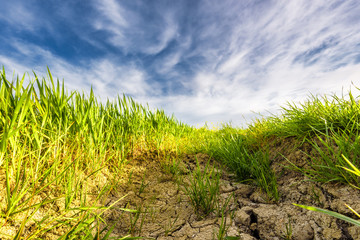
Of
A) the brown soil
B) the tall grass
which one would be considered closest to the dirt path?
the brown soil

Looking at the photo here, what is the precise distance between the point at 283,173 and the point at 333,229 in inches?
28.6

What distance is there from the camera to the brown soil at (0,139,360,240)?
127 centimetres

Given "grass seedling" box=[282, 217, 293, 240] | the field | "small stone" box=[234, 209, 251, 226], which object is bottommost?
"grass seedling" box=[282, 217, 293, 240]

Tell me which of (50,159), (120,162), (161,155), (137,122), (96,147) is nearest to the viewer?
(50,159)

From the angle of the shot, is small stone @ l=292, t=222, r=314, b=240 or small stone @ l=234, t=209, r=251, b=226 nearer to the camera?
small stone @ l=292, t=222, r=314, b=240

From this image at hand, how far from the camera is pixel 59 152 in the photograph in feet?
5.36

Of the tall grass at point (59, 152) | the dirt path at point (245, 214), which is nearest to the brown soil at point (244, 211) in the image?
the dirt path at point (245, 214)

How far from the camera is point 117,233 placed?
1434 millimetres

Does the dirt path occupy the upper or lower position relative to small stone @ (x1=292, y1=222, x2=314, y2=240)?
upper

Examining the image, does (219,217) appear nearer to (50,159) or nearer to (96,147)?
(96,147)

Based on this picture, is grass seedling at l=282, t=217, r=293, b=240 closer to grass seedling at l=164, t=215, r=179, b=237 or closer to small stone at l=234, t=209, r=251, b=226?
small stone at l=234, t=209, r=251, b=226

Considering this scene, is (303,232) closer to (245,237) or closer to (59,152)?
(245,237)

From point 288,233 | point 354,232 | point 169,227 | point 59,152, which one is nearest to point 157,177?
point 169,227

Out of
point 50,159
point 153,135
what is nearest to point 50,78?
point 50,159
